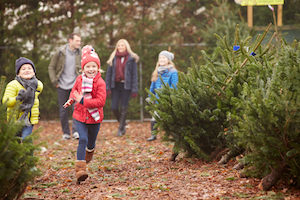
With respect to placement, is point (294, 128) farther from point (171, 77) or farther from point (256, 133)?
point (171, 77)

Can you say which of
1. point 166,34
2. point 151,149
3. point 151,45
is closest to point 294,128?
point 151,149

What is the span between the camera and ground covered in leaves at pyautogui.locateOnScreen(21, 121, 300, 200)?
470 centimetres

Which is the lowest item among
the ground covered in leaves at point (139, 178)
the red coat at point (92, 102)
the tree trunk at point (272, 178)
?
the ground covered in leaves at point (139, 178)

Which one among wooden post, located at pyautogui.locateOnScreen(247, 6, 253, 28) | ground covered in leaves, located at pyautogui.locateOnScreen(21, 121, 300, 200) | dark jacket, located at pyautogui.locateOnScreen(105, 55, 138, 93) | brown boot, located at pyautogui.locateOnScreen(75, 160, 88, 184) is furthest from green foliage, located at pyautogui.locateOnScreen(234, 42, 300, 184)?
wooden post, located at pyautogui.locateOnScreen(247, 6, 253, 28)

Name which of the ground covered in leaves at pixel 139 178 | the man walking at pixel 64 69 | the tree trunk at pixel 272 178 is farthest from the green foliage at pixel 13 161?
the man walking at pixel 64 69

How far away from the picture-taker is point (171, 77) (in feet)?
28.6

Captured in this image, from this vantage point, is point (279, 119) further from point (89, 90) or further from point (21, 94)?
point (21, 94)

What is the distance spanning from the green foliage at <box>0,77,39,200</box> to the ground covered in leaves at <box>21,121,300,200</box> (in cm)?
21

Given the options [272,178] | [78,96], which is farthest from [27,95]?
[272,178]

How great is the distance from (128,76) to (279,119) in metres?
6.26

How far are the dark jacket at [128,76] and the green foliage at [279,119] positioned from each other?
5969mm

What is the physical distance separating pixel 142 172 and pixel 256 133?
2.52 m

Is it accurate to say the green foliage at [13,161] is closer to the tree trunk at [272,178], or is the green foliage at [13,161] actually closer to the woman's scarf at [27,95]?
the woman's scarf at [27,95]

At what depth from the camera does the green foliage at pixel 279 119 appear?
402cm
